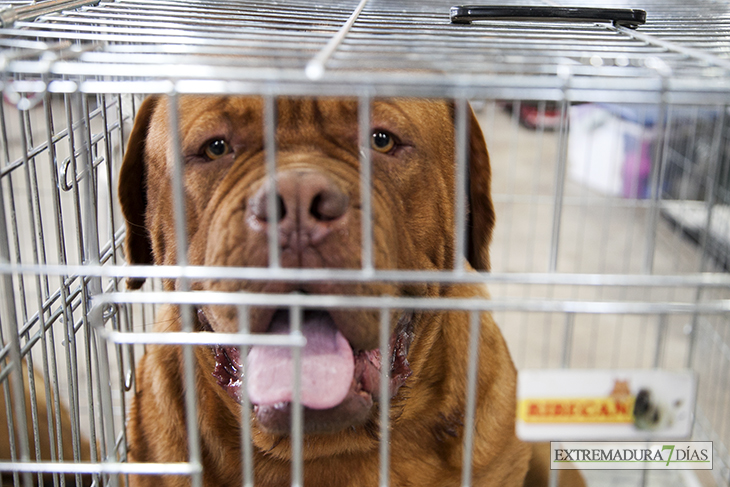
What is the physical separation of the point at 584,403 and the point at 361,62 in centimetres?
49

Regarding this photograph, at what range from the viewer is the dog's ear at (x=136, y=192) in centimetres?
141

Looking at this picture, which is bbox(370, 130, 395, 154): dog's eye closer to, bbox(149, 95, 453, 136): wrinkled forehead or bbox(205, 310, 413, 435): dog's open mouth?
bbox(149, 95, 453, 136): wrinkled forehead

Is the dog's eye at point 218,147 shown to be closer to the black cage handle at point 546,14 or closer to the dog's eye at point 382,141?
the dog's eye at point 382,141

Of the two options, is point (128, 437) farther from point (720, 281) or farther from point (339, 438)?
point (720, 281)

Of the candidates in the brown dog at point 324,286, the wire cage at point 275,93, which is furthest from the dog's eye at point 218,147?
the wire cage at point 275,93

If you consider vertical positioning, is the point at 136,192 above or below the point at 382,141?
below

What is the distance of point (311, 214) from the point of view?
93 centimetres

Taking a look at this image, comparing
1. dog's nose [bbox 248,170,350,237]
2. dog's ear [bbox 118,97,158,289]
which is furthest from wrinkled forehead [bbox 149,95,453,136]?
dog's nose [bbox 248,170,350,237]

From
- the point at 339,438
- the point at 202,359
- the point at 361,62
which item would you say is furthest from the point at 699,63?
the point at 202,359

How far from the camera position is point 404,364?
1.31 metres

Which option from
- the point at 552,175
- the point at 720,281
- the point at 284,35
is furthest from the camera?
the point at 552,175

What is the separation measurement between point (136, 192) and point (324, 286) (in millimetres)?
698

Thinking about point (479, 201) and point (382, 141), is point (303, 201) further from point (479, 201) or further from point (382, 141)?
point (479, 201)

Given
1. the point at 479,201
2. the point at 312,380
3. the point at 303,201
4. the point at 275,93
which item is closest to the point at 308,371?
the point at 312,380
